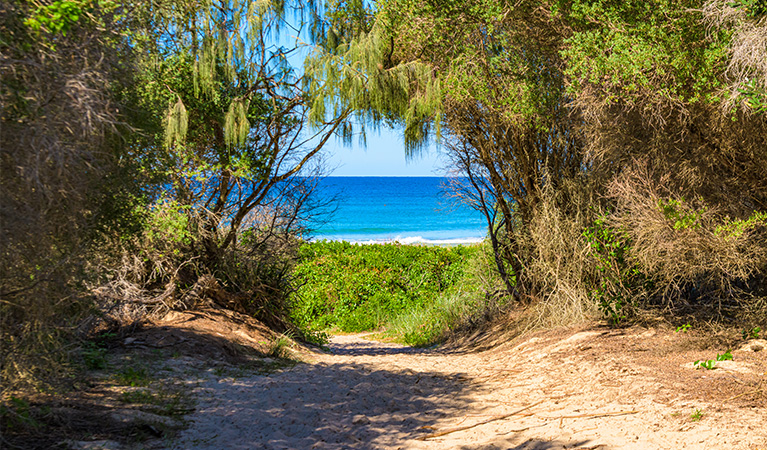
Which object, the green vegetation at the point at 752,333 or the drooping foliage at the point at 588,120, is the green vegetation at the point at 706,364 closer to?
the green vegetation at the point at 752,333

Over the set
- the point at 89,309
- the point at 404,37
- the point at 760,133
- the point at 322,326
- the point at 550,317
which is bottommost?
the point at 322,326

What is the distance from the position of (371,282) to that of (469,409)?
353 inches

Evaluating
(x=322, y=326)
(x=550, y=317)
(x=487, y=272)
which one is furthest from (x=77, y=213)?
(x=322, y=326)

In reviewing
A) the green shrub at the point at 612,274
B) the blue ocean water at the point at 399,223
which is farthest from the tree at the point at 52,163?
the blue ocean water at the point at 399,223

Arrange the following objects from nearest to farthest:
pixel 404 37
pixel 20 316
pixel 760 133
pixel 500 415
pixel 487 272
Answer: pixel 20 316 → pixel 500 415 → pixel 760 133 → pixel 404 37 → pixel 487 272

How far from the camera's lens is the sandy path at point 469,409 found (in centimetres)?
362

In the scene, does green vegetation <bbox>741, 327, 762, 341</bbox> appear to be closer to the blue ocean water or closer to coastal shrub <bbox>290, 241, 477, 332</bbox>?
coastal shrub <bbox>290, 241, 477, 332</bbox>

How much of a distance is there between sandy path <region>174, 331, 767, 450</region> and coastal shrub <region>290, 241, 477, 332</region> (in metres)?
6.63

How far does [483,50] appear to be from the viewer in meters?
6.28

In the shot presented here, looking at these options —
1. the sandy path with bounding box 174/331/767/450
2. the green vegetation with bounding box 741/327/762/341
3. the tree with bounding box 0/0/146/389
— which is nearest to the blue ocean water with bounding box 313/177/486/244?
the sandy path with bounding box 174/331/767/450

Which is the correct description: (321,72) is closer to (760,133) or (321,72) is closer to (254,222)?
(254,222)

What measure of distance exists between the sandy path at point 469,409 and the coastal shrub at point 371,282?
6.63m

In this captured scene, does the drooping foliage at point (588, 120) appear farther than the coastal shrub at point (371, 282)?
No

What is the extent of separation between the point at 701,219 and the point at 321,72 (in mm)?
4264
